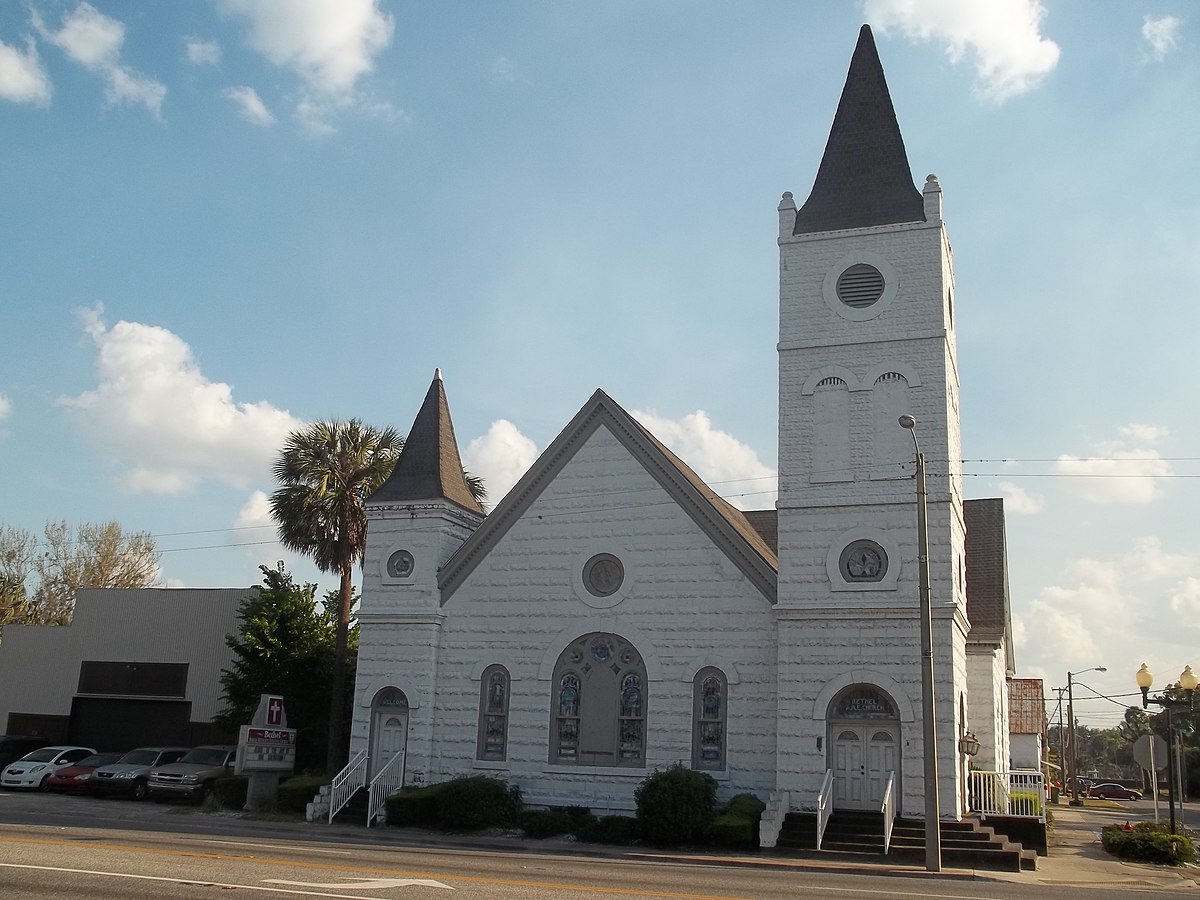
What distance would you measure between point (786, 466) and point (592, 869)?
37.0 ft

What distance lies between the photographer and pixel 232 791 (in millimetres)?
28891

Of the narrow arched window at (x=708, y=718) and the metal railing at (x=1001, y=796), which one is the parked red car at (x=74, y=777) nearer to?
the narrow arched window at (x=708, y=718)

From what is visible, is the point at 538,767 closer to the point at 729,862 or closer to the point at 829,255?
the point at 729,862

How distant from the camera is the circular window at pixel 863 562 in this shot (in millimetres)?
24266

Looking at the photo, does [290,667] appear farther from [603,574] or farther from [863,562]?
[863,562]

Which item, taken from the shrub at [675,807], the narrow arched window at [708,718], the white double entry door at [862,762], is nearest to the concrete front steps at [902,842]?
the white double entry door at [862,762]

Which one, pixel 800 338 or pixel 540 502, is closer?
pixel 800 338

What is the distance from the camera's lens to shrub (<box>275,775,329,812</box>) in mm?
27734

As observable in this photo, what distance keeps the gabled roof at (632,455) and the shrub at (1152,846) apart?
922cm

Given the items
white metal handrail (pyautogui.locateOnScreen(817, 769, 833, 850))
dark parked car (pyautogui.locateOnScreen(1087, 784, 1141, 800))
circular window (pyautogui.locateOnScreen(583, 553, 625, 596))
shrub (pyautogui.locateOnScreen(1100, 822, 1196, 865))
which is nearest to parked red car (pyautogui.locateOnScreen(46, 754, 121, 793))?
circular window (pyautogui.locateOnScreen(583, 553, 625, 596))

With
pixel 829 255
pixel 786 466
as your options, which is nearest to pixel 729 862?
pixel 786 466

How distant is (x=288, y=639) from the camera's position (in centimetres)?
3381

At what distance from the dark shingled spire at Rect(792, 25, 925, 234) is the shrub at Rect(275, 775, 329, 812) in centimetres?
1798

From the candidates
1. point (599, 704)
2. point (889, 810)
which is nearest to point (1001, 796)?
point (889, 810)
